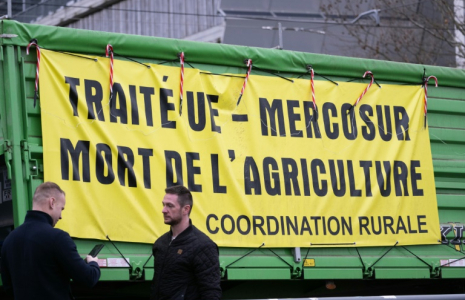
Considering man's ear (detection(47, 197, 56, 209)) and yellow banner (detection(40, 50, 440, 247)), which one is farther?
yellow banner (detection(40, 50, 440, 247))

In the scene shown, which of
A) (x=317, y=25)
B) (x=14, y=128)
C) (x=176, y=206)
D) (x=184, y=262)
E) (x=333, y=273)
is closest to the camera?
(x=184, y=262)

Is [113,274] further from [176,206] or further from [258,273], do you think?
[258,273]

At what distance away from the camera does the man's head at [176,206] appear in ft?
18.6

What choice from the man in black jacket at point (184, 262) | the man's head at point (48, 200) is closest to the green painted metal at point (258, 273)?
the man in black jacket at point (184, 262)

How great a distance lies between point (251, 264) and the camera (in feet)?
22.7

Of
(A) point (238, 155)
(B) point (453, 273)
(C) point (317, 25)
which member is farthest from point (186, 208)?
(C) point (317, 25)

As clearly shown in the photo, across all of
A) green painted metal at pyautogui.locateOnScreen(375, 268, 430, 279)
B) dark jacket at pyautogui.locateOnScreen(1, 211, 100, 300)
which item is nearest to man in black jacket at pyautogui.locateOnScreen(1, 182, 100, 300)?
dark jacket at pyautogui.locateOnScreen(1, 211, 100, 300)

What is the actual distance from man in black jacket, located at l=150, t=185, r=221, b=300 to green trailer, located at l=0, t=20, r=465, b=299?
34.8 inches

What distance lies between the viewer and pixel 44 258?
497cm

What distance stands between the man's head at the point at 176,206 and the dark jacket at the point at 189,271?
0.11m

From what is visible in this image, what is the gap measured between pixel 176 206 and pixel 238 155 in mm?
1480

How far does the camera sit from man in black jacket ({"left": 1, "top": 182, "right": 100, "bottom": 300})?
4.96 m

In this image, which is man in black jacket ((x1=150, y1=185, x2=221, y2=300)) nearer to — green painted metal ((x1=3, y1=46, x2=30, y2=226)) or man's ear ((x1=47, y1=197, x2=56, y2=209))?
man's ear ((x1=47, y1=197, x2=56, y2=209))

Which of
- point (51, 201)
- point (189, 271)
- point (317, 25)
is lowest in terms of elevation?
point (189, 271)
